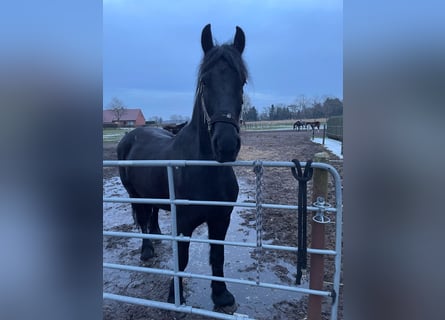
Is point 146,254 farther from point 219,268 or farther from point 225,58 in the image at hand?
point 225,58

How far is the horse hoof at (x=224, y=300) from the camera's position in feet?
7.47

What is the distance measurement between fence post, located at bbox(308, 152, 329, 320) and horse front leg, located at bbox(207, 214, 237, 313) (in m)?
0.79

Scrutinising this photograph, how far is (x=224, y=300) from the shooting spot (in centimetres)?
228

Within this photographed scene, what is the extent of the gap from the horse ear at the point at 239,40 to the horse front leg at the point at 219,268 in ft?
4.55

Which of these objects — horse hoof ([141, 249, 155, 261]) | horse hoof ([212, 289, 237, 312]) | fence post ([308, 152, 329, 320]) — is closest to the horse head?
fence post ([308, 152, 329, 320])

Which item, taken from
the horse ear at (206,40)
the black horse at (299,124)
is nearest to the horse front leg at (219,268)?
the horse ear at (206,40)

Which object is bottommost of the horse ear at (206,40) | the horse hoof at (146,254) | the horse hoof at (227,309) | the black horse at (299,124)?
the horse hoof at (227,309)

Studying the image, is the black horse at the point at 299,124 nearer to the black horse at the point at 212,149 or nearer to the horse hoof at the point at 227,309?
the black horse at the point at 212,149

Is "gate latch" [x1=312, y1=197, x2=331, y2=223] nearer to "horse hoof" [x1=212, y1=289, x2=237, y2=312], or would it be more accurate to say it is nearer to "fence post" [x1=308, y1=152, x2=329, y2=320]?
"fence post" [x1=308, y1=152, x2=329, y2=320]

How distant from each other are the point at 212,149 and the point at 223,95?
0.38 metres

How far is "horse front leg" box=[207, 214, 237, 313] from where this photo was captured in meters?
2.26
